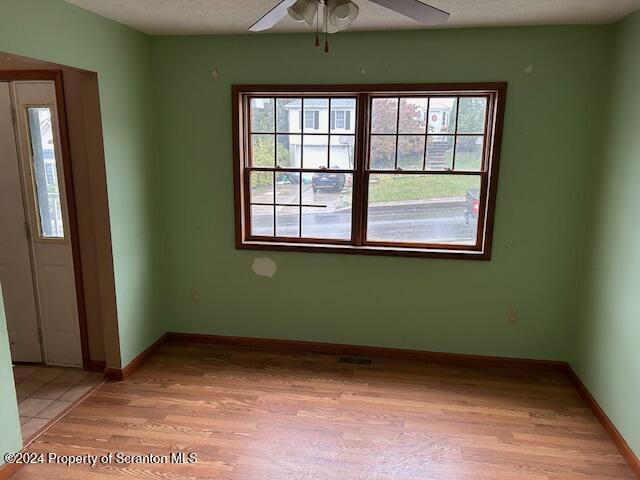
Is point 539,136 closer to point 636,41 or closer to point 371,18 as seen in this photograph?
point 636,41

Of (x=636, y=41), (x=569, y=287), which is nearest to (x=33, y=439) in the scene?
(x=569, y=287)

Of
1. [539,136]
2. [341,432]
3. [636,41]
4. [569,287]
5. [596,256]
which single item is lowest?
[341,432]

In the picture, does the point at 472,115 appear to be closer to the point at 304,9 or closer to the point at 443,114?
the point at 443,114

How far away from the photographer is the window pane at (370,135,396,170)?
3.32 metres

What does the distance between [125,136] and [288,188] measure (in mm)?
1244

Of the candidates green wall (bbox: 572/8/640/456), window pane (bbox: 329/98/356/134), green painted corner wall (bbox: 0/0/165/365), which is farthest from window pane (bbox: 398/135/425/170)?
green painted corner wall (bbox: 0/0/165/365)

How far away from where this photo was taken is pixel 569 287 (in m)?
3.26

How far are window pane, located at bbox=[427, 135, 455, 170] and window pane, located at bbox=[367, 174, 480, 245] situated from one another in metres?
0.09

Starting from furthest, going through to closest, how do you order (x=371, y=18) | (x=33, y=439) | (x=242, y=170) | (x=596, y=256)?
(x=242, y=170)
(x=596, y=256)
(x=371, y=18)
(x=33, y=439)

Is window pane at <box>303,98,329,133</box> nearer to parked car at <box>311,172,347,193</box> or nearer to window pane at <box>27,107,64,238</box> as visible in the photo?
parked car at <box>311,172,347,193</box>

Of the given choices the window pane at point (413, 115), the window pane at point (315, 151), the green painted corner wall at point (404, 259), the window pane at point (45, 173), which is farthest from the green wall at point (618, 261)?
the window pane at point (45, 173)

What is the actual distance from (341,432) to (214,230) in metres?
1.86

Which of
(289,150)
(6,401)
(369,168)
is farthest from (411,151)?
(6,401)

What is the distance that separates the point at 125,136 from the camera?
10.3 ft
